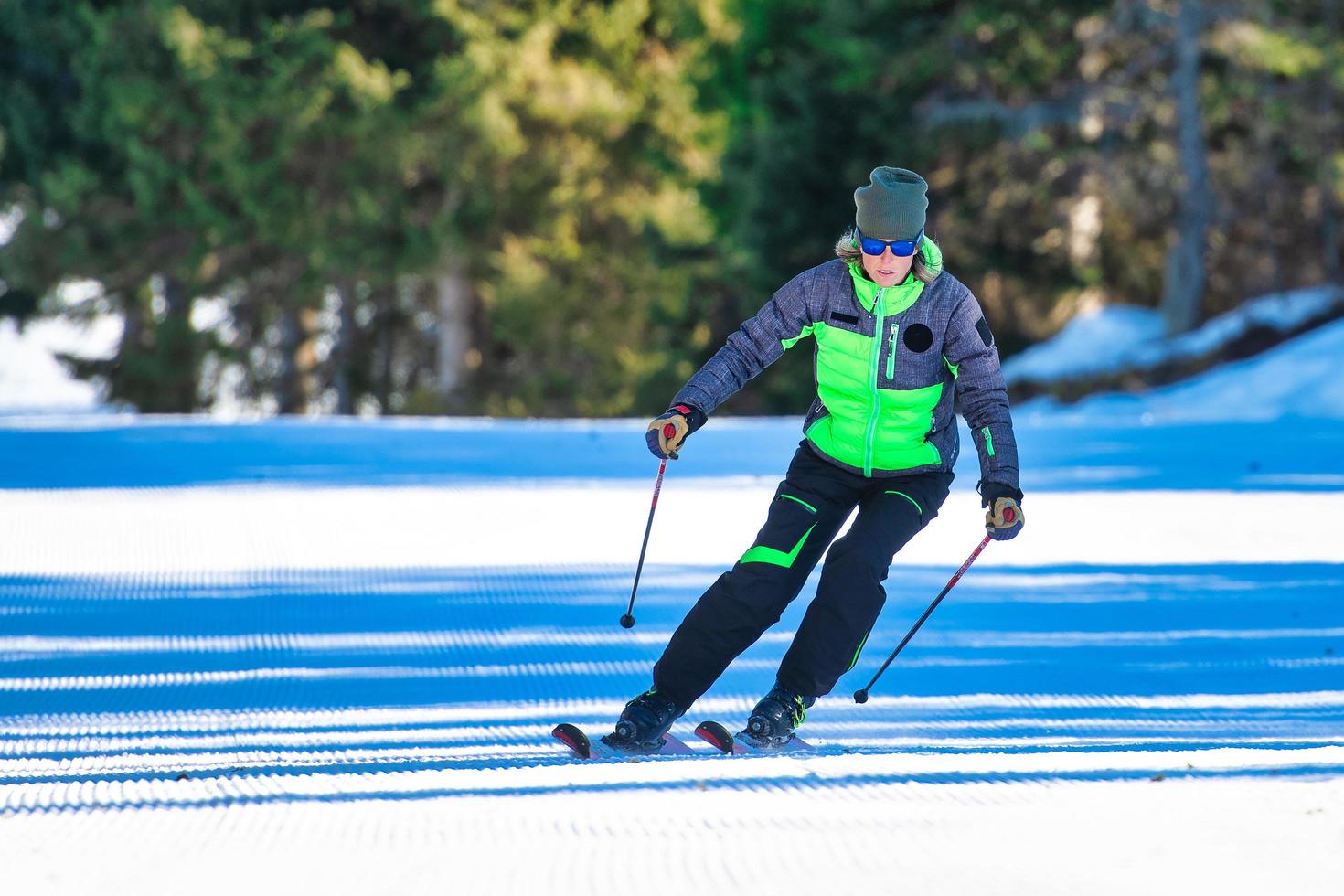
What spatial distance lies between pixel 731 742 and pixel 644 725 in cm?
21

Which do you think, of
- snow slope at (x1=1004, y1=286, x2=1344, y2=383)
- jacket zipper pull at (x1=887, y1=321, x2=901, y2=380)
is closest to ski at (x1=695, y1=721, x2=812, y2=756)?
jacket zipper pull at (x1=887, y1=321, x2=901, y2=380)

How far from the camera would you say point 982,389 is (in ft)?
15.9

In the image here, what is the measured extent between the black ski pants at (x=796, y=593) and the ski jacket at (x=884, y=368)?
0.42ft

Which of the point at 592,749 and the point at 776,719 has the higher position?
the point at 776,719

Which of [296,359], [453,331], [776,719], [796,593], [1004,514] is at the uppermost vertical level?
[453,331]

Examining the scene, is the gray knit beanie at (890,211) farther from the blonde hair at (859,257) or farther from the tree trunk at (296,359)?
the tree trunk at (296,359)

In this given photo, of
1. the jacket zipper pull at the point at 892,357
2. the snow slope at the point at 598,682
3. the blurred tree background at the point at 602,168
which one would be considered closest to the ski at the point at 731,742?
the snow slope at the point at 598,682

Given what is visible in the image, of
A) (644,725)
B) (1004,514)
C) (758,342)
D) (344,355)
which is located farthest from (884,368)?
(344,355)

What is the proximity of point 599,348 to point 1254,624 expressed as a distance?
30.7 meters

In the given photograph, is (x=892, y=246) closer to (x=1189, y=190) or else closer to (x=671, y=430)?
(x=671, y=430)

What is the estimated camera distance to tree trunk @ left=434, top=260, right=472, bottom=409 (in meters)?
36.4

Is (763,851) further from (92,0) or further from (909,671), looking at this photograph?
(92,0)

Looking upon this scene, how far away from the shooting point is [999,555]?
8.57 meters

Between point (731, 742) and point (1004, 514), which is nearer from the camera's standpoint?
point (731, 742)
